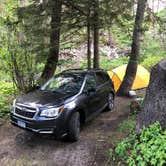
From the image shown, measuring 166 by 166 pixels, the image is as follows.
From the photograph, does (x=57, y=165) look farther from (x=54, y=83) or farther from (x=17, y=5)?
(x=17, y=5)

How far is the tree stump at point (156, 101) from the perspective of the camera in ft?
15.8

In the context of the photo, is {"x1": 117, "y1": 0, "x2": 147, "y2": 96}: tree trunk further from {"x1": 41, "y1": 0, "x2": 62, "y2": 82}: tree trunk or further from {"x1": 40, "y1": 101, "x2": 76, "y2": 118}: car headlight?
{"x1": 40, "y1": 101, "x2": 76, "y2": 118}: car headlight

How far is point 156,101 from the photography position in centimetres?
494

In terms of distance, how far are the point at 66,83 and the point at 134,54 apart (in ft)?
15.6

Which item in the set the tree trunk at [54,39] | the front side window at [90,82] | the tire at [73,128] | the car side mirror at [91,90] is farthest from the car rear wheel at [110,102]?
the tree trunk at [54,39]

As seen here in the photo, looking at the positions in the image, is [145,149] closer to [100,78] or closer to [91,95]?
[91,95]

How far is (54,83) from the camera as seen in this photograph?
7.45 meters

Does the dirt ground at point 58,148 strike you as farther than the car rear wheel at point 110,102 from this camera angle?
No

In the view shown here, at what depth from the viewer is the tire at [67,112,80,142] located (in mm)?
6021

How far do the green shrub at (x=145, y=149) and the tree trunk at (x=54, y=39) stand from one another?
247 inches

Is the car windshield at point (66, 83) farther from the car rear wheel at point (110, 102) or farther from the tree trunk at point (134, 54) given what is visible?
the tree trunk at point (134, 54)

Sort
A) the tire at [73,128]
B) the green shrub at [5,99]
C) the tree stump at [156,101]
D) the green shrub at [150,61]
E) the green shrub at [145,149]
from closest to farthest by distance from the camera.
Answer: the green shrub at [145,149] < the tree stump at [156,101] < the tire at [73,128] < the green shrub at [5,99] < the green shrub at [150,61]

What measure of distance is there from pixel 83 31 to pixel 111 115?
465cm

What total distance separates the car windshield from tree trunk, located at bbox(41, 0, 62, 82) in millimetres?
2997
